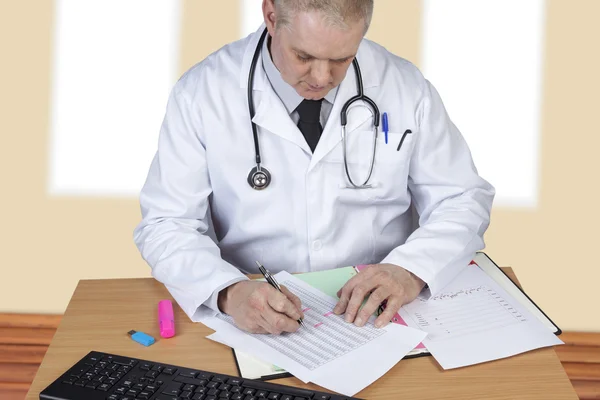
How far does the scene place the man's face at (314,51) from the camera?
1.61 metres

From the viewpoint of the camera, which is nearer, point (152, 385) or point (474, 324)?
point (152, 385)

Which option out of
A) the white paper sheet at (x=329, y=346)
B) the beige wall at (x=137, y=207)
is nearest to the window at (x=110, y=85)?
the beige wall at (x=137, y=207)

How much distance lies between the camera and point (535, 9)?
2.76m

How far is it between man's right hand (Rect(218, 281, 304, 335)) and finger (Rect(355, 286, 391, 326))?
4.5 inches

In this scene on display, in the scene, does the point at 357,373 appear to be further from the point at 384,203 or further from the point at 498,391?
the point at 384,203

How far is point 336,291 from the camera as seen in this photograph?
1729 millimetres

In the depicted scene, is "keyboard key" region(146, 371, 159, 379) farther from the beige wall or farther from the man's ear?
the beige wall

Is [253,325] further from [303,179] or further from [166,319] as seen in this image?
[303,179]

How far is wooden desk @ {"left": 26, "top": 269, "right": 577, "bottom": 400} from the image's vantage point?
4.59 feet

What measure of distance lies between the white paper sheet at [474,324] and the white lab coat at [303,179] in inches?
4.1

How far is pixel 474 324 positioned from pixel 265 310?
411mm

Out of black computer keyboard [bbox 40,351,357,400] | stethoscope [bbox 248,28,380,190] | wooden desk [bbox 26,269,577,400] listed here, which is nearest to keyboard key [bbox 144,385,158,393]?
black computer keyboard [bbox 40,351,357,400]

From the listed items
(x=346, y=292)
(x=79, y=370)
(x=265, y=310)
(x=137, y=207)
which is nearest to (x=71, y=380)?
(x=79, y=370)

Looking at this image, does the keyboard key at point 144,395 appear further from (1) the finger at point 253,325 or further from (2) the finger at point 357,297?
(2) the finger at point 357,297
